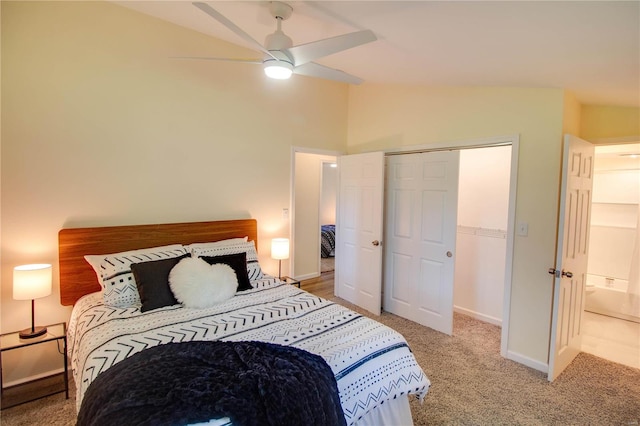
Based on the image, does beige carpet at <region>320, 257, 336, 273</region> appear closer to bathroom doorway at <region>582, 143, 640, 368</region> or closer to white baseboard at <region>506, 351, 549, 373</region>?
white baseboard at <region>506, 351, 549, 373</region>

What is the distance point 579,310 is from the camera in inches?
111

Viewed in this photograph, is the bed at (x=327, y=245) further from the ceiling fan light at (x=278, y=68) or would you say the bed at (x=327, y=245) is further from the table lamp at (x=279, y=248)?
the ceiling fan light at (x=278, y=68)

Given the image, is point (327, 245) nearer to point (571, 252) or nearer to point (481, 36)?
point (571, 252)

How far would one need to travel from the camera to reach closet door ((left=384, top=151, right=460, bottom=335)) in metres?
3.23

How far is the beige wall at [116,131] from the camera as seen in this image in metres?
2.27

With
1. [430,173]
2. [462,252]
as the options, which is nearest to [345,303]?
[462,252]

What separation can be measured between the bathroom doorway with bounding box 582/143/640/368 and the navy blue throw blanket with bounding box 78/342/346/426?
352cm

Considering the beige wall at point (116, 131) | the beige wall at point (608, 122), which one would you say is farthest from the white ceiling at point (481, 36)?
the beige wall at point (116, 131)

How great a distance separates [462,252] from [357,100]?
242 centimetres

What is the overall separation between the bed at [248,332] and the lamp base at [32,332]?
174 millimetres

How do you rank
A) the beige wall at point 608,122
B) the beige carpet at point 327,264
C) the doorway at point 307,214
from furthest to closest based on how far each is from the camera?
1. the beige carpet at point 327,264
2. the doorway at point 307,214
3. the beige wall at point 608,122

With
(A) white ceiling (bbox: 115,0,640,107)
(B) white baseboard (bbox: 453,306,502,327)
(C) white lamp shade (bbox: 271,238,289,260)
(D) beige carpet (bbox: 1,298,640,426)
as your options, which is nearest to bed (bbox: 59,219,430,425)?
(D) beige carpet (bbox: 1,298,640,426)

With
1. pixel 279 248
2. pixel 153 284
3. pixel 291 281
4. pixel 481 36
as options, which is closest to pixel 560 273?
pixel 481 36

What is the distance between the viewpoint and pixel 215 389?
125 centimetres
